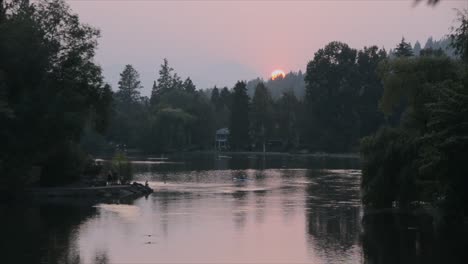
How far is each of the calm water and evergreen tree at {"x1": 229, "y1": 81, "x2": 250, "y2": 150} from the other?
298ft

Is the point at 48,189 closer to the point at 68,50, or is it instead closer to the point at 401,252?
the point at 68,50

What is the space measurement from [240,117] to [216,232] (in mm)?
112519

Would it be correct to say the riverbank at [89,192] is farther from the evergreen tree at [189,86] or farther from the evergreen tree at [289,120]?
the evergreen tree at [189,86]

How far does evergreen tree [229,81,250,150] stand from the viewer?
145 m

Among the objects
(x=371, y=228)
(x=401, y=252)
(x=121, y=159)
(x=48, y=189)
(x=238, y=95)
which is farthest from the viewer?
(x=238, y=95)

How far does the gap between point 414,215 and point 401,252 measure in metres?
11.3

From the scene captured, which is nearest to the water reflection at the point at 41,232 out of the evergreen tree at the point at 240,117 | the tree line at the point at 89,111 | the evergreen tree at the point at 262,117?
the tree line at the point at 89,111

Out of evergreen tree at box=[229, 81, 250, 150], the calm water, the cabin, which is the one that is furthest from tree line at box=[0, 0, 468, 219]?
the cabin

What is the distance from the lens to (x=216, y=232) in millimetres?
33156

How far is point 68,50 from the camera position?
4881 centimetres

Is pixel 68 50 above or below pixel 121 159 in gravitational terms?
above

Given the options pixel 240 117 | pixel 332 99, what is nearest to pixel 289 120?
pixel 240 117

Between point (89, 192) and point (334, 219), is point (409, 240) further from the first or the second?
point (89, 192)

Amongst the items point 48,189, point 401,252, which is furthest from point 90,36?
point 401,252
